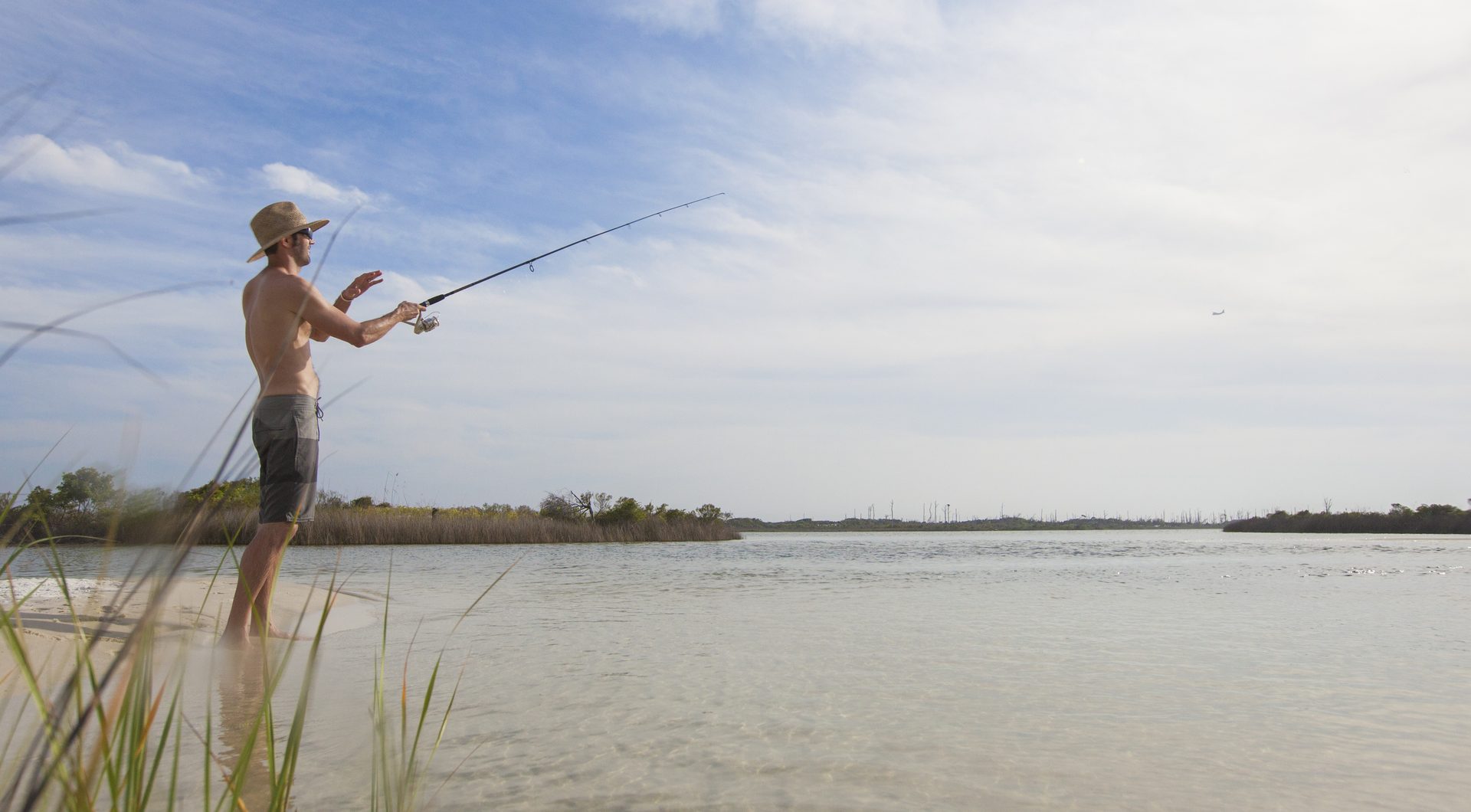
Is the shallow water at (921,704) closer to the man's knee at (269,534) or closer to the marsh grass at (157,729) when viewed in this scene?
the marsh grass at (157,729)

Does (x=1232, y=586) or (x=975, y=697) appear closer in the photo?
(x=975, y=697)

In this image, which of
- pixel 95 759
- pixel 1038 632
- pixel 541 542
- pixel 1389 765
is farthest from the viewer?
pixel 541 542

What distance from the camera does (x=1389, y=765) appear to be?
8.18 ft

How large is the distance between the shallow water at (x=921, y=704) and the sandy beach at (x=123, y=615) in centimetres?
35

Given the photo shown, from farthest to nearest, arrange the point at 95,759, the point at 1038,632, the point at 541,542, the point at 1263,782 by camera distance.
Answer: the point at 541,542
the point at 1038,632
the point at 1263,782
the point at 95,759

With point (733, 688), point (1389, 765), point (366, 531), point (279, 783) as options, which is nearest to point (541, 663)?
point (733, 688)

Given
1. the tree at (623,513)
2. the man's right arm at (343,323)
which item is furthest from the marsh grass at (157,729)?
the tree at (623,513)

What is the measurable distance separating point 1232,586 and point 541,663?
26.5 feet

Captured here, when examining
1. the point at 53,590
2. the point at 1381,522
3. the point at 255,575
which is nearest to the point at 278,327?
the point at 255,575

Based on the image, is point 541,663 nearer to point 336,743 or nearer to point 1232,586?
point 336,743

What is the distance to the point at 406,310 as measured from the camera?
161 inches

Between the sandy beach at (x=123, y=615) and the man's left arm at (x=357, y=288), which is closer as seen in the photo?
the sandy beach at (x=123, y=615)

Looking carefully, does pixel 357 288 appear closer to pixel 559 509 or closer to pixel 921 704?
pixel 921 704

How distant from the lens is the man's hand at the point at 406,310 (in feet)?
13.3
